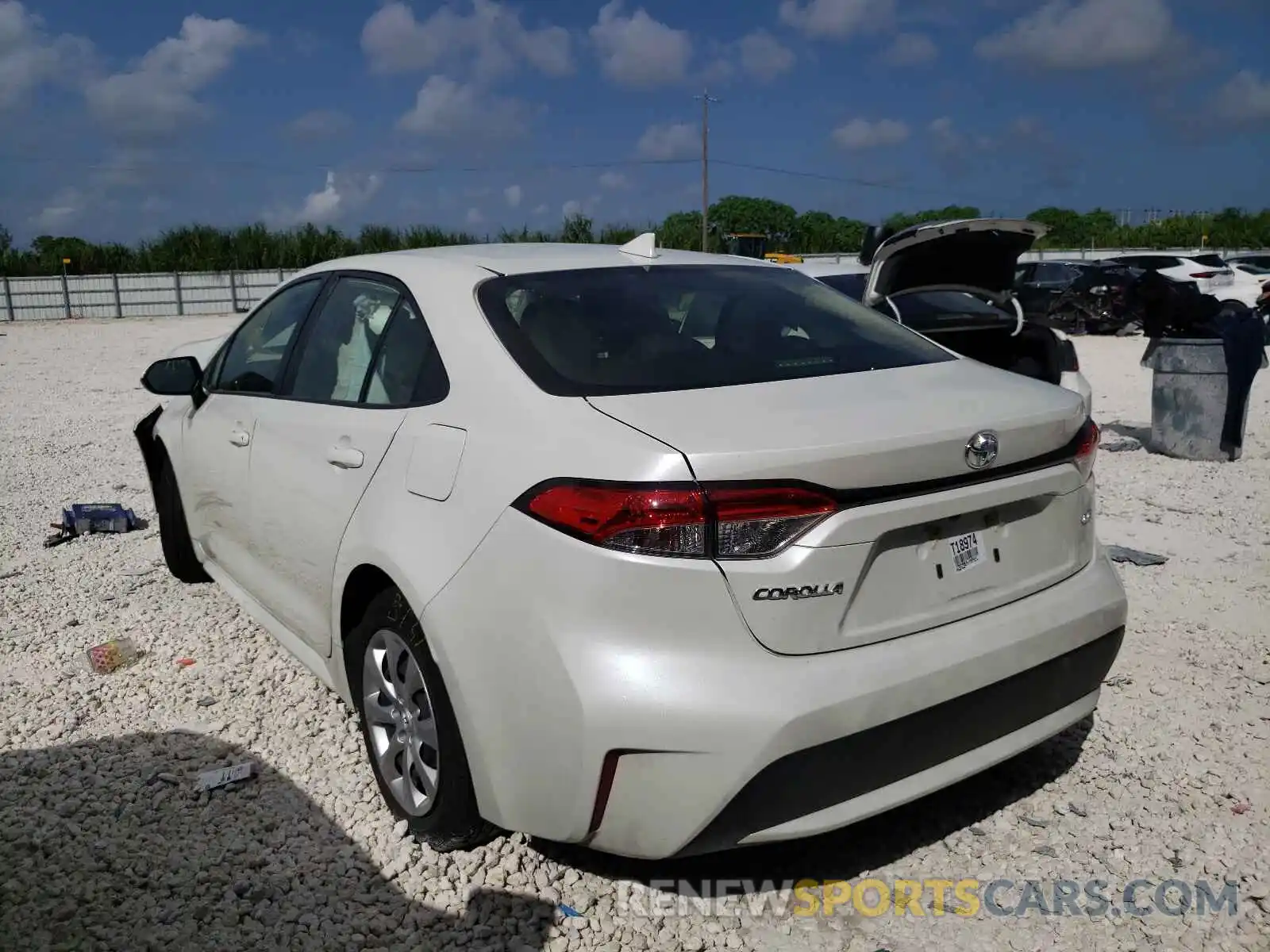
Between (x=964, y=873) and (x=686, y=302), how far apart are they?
181 cm

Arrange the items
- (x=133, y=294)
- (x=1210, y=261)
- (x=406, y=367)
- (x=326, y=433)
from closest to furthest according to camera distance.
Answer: (x=406, y=367) < (x=326, y=433) < (x=1210, y=261) < (x=133, y=294)

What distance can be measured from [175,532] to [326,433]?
2277mm

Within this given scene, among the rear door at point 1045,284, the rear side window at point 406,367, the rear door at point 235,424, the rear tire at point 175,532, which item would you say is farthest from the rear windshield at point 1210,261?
the rear side window at point 406,367

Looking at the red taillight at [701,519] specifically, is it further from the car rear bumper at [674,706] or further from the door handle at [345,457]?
Result: the door handle at [345,457]

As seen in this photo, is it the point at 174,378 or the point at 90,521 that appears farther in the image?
the point at 90,521

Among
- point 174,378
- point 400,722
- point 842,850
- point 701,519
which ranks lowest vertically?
point 842,850

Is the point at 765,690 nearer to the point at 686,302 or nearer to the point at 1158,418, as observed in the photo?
the point at 686,302

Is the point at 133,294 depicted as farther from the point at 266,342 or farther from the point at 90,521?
the point at 266,342

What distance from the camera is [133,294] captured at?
111ft

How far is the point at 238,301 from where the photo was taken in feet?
114

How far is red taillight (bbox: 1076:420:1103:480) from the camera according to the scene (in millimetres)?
2764

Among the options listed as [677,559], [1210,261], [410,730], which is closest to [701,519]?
[677,559]

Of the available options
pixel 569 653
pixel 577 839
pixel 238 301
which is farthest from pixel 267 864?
pixel 238 301

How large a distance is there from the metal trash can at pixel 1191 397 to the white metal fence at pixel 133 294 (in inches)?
982
